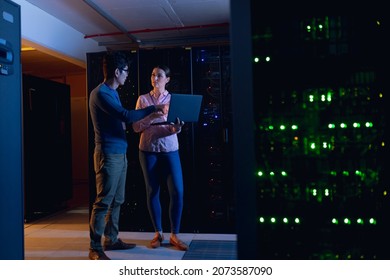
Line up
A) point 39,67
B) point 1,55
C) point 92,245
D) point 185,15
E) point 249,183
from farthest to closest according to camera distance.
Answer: point 39,67, point 185,15, point 92,245, point 1,55, point 249,183

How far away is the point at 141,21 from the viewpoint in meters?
4.22

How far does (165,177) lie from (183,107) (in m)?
0.66

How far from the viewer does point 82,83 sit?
6996 mm

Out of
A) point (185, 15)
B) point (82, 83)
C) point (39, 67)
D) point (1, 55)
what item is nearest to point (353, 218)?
point (1, 55)

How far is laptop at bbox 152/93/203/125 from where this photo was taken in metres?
2.55

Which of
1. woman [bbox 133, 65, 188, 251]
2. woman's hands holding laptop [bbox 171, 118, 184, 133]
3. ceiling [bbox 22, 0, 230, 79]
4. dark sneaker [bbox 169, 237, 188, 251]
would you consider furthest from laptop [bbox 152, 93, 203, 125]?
ceiling [bbox 22, 0, 230, 79]

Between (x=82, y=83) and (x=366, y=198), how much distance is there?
6919 millimetres

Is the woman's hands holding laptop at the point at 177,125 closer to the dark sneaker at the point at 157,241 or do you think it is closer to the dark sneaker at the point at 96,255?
the dark sneaker at the point at 157,241

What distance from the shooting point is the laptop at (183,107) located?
8.38ft

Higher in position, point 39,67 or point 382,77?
point 39,67

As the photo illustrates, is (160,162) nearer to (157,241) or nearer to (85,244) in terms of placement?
(157,241)

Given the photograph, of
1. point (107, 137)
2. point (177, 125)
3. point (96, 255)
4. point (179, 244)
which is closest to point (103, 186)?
point (107, 137)

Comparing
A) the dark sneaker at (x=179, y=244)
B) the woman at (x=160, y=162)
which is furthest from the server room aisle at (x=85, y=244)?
the woman at (x=160, y=162)

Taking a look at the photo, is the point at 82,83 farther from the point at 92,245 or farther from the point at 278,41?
the point at 278,41
